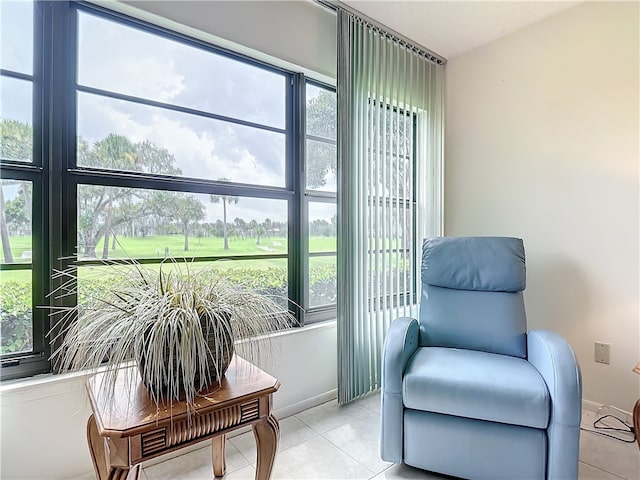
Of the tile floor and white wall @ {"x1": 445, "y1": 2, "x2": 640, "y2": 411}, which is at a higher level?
white wall @ {"x1": 445, "y1": 2, "x2": 640, "y2": 411}

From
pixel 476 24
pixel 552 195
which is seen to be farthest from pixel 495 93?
pixel 552 195

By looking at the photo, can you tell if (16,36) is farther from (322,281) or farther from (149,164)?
(322,281)

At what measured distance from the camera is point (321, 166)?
2311mm

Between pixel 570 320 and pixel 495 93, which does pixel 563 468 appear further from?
pixel 495 93

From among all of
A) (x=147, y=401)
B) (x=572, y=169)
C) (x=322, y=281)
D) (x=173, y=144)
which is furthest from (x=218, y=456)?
(x=572, y=169)

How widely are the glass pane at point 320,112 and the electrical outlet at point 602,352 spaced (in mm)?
2122

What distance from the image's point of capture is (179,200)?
177 cm

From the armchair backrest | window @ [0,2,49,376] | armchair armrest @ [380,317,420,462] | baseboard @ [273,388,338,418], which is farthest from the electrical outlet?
window @ [0,2,49,376]

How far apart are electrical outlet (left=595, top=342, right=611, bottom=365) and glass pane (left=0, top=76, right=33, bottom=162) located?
315 centimetres

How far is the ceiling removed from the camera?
2.11m

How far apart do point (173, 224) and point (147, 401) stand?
0.94 m

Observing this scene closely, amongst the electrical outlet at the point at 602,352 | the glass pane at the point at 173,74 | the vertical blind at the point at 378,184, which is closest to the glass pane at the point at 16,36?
the glass pane at the point at 173,74

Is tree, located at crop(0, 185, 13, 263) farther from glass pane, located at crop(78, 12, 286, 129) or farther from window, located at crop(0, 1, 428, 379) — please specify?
glass pane, located at crop(78, 12, 286, 129)

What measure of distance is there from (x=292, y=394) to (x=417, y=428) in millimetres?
811
